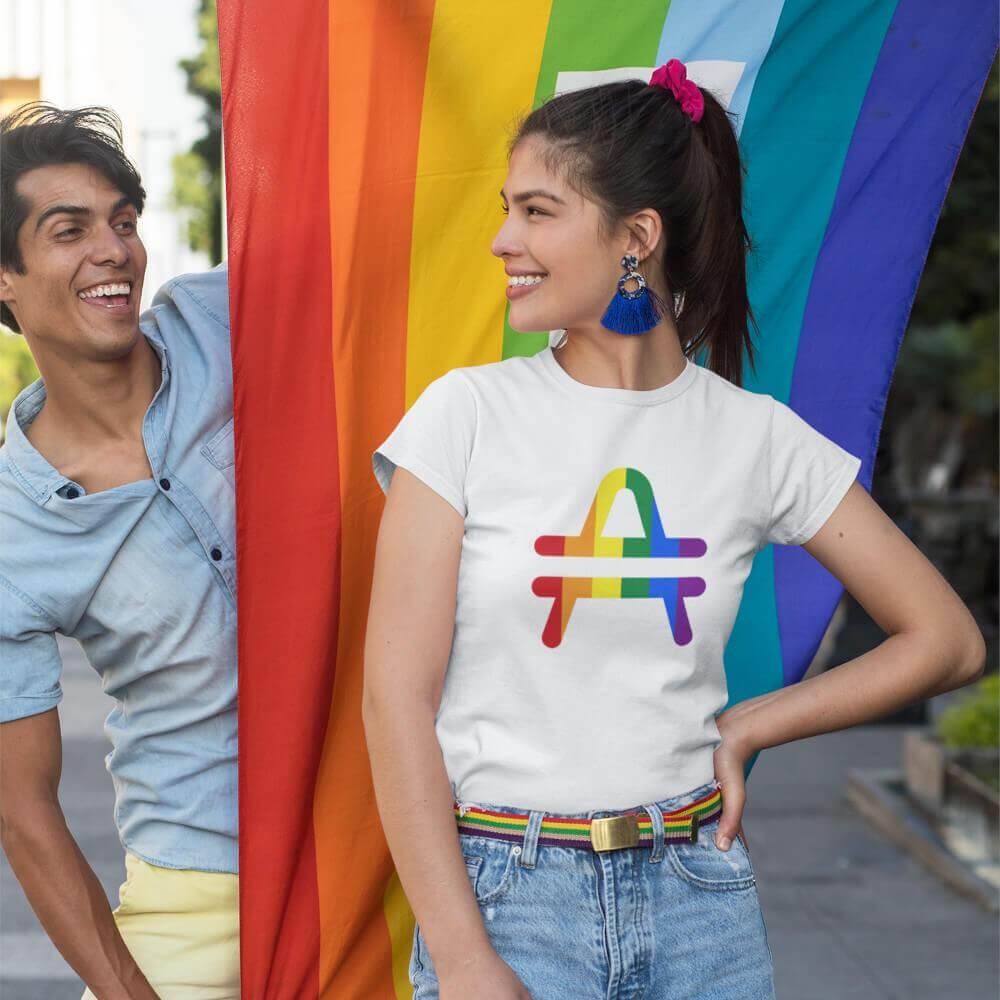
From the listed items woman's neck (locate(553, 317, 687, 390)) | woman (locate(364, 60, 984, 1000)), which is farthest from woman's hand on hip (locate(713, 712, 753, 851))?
woman's neck (locate(553, 317, 687, 390))

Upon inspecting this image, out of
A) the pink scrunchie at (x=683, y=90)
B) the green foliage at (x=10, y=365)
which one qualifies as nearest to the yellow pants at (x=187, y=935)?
the pink scrunchie at (x=683, y=90)

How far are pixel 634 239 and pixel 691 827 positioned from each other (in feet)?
2.70

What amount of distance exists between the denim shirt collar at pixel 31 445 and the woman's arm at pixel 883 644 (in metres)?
1.12

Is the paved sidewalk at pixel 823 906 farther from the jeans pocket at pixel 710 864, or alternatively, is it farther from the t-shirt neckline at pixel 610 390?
the t-shirt neckline at pixel 610 390

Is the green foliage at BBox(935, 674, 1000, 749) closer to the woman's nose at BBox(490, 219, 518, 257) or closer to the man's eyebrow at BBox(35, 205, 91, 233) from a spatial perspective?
the man's eyebrow at BBox(35, 205, 91, 233)

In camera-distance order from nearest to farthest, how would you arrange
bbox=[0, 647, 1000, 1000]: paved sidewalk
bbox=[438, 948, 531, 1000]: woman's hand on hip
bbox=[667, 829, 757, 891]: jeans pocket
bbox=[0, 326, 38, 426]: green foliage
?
bbox=[438, 948, 531, 1000]: woman's hand on hip
bbox=[667, 829, 757, 891]: jeans pocket
bbox=[0, 647, 1000, 1000]: paved sidewalk
bbox=[0, 326, 38, 426]: green foliage

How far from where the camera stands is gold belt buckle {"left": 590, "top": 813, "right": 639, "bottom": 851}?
81.3 inches

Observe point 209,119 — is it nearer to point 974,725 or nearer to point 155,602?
point 974,725

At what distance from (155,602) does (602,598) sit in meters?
0.88

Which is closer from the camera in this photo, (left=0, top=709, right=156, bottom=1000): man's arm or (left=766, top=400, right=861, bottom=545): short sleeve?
(left=766, top=400, right=861, bottom=545): short sleeve

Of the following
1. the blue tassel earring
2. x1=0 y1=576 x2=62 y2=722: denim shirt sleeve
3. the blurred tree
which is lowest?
the blurred tree

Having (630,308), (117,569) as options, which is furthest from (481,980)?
(117,569)

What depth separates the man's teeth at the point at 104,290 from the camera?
2.71m

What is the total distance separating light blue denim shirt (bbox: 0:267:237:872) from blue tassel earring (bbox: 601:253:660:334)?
0.84 meters
